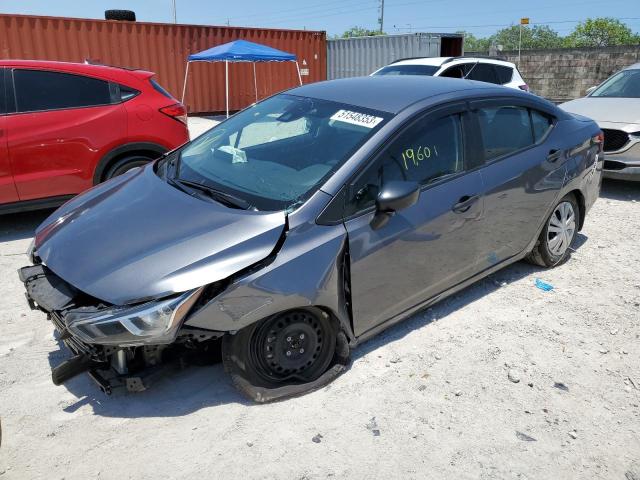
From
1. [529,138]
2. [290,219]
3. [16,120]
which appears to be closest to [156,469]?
[290,219]

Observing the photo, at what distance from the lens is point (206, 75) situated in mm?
17250

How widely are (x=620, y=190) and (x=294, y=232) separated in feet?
20.9

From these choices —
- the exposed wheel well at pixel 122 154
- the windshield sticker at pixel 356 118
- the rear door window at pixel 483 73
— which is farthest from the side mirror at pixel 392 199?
the rear door window at pixel 483 73

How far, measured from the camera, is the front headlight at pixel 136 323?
2510 millimetres

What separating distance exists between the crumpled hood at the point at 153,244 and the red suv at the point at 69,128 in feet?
7.73

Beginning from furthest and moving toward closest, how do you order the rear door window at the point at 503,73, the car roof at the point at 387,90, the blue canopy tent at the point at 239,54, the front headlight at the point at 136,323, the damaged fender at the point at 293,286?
1. the blue canopy tent at the point at 239,54
2. the rear door window at the point at 503,73
3. the car roof at the point at 387,90
4. the damaged fender at the point at 293,286
5. the front headlight at the point at 136,323

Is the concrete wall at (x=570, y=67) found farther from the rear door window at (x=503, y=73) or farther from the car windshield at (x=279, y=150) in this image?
the car windshield at (x=279, y=150)

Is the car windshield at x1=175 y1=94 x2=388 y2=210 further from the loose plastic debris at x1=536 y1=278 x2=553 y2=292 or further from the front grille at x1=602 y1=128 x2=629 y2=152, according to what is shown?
the front grille at x1=602 y1=128 x2=629 y2=152

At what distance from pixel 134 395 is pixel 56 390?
46 centimetres

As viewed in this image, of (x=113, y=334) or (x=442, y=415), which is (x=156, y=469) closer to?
(x=113, y=334)

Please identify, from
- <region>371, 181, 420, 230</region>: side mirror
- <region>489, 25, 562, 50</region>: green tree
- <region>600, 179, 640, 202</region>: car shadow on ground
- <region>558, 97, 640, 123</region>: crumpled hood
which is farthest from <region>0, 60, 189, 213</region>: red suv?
<region>489, 25, 562, 50</region>: green tree

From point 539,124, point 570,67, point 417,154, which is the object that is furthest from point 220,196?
point 570,67

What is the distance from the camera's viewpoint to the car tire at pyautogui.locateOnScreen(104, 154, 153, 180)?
5.79m

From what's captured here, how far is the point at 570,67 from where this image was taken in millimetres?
17953
